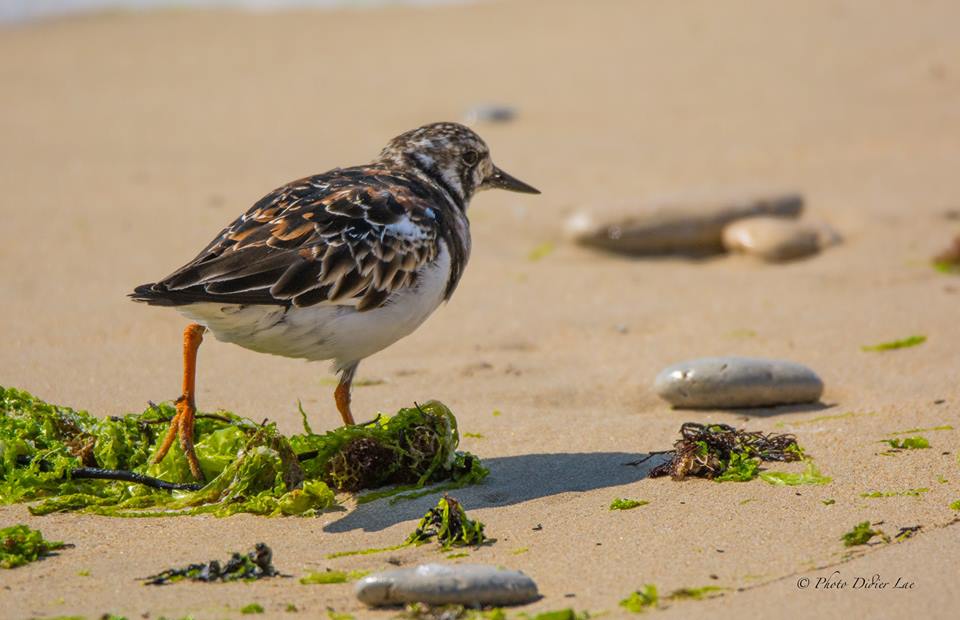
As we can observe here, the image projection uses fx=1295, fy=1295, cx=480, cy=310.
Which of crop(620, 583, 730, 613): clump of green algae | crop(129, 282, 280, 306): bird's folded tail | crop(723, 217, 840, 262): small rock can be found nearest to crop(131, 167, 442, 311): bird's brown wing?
crop(129, 282, 280, 306): bird's folded tail

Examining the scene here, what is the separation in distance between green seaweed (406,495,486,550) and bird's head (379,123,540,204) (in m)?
1.97

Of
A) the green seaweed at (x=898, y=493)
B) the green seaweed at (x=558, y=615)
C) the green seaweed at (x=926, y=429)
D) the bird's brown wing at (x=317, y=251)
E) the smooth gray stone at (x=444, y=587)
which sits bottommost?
the green seaweed at (x=558, y=615)

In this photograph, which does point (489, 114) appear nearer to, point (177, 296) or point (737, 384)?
point (737, 384)

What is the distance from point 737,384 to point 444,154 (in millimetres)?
1581

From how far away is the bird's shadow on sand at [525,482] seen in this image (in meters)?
4.23

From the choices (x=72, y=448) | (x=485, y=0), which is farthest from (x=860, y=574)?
(x=485, y=0)

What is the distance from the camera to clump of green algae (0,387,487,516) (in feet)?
14.2

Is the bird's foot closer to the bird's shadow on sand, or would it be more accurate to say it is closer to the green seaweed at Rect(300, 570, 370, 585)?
the bird's shadow on sand

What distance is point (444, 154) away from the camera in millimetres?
5551

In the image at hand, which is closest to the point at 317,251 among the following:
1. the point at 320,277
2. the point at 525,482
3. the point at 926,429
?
the point at 320,277

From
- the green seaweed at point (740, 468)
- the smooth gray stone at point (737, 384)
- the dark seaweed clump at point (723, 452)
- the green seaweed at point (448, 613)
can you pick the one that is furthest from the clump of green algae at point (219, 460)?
the smooth gray stone at point (737, 384)

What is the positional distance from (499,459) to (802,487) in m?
1.14

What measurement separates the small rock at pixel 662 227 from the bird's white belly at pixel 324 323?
362 cm

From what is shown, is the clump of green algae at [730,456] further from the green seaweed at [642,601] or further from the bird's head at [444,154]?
the bird's head at [444,154]
